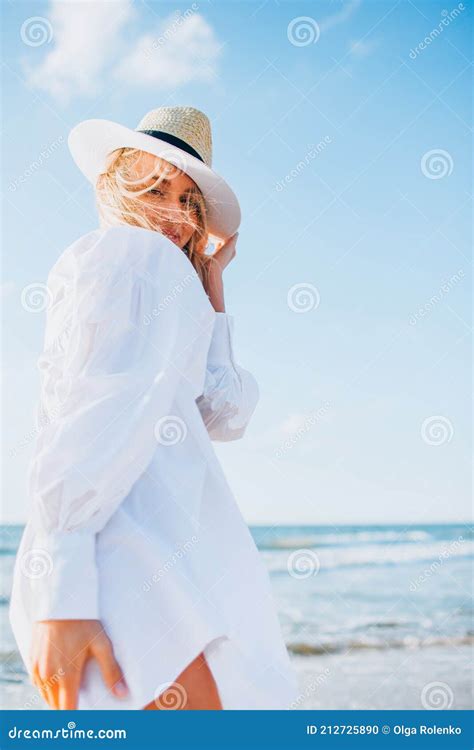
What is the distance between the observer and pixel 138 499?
1.45 meters

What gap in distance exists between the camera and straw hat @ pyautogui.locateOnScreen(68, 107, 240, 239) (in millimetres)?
2010

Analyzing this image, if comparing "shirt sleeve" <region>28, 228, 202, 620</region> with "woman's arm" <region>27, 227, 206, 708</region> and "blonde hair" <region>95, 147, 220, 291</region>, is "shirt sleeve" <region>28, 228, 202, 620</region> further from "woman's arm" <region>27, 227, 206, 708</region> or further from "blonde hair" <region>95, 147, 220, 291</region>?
"blonde hair" <region>95, 147, 220, 291</region>

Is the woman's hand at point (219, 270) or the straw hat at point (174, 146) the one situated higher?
the straw hat at point (174, 146)

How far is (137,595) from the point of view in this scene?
136 cm

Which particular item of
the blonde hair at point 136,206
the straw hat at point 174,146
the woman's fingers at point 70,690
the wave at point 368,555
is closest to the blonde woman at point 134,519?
the woman's fingers at point 70,690

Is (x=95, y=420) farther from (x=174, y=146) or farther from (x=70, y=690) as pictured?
(x=174, y=146)

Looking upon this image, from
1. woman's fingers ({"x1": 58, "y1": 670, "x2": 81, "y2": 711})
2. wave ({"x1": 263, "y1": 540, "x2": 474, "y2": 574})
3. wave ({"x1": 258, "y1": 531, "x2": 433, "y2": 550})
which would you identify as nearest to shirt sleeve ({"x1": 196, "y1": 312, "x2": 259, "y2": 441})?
woman's fingers ({"x1": 58, "y1": 670, "x2": 81, "y2": 711})

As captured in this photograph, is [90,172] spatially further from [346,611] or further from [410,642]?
[346,611]

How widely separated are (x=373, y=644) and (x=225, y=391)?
809 cm

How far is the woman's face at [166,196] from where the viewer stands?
1.92 m

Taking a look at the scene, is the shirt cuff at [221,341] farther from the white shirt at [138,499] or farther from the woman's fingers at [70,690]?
the woman's fingers at [70,690]
